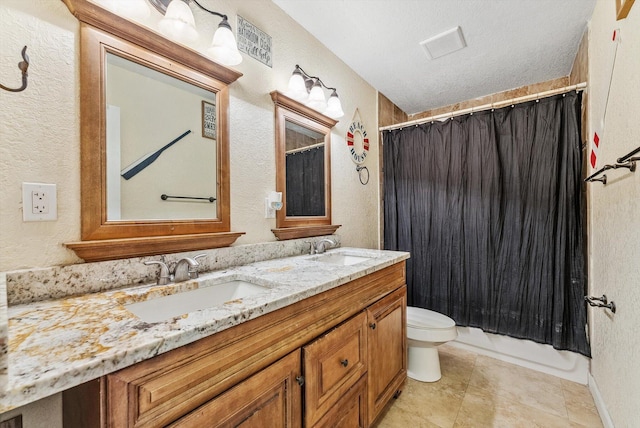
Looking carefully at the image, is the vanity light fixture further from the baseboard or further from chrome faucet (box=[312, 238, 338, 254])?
the baseboard

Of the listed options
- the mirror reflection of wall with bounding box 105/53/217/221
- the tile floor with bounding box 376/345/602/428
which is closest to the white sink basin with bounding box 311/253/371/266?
the mirror reflection of wall with bounding box 105/53/217/221

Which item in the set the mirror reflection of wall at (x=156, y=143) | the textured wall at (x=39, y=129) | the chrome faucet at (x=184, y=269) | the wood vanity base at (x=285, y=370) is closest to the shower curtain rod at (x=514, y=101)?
the wood vanity base at (x=285, y=370)

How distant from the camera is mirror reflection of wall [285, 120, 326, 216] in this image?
1.72 meters

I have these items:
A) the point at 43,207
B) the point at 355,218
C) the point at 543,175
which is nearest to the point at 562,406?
the point at 543,175

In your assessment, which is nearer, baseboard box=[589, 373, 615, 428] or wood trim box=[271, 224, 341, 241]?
baseboard box=[589, 373, 615, 428]

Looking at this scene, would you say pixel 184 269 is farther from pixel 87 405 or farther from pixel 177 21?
pixel 177 21

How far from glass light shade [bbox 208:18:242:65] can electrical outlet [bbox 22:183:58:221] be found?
85cm

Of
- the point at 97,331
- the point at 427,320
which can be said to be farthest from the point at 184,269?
the point at 427,320

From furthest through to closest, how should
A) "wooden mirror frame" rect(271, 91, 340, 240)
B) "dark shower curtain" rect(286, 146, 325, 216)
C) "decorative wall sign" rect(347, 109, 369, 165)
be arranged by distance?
"decorative wall sign" rect(347, 109, 369, 165) → "dark shower curtain" rect(286, 146, 325, 216) → "wooden mirror frame" rect(271, 91, 340, 240)

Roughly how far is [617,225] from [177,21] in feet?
7.06

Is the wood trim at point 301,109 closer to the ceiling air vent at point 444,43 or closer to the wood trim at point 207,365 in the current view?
the ceiling air vent at point 444,43

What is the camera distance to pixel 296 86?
1.64m

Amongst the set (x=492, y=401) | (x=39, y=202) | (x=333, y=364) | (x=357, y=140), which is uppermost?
(x=357, y=140)

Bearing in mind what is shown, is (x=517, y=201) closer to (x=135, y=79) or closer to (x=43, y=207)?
(x=135, y=79)
